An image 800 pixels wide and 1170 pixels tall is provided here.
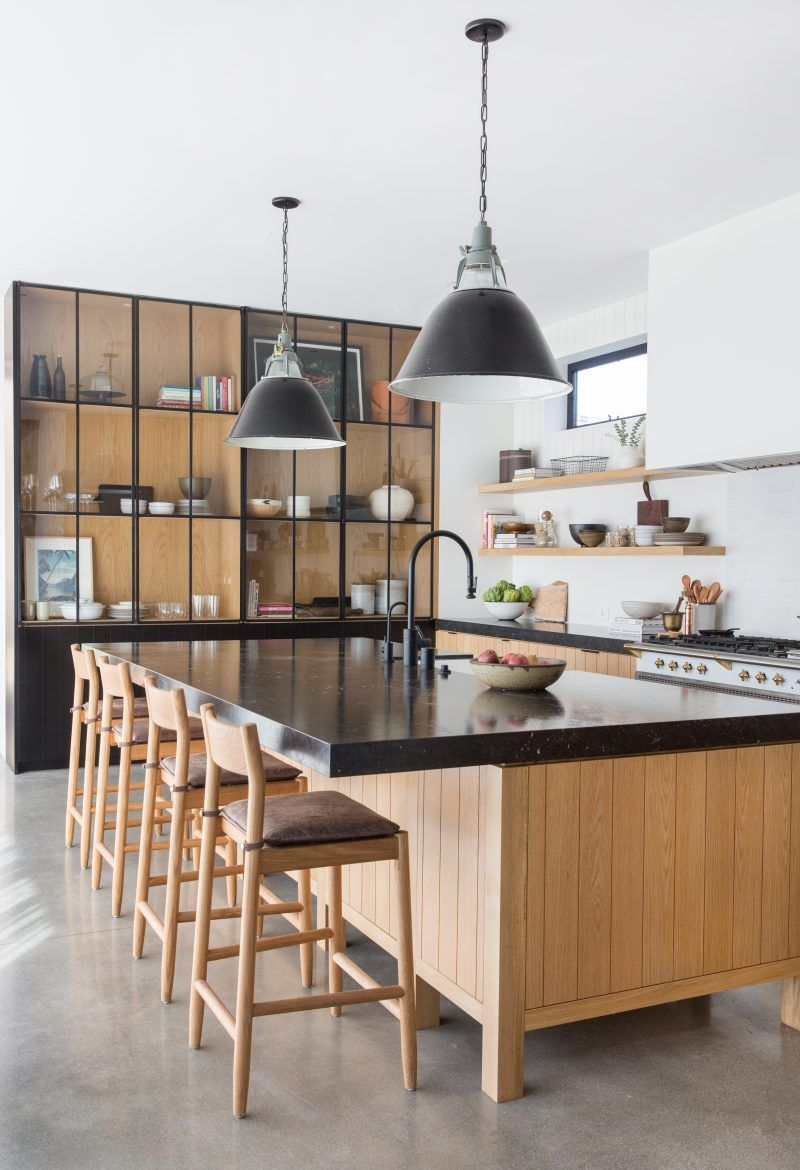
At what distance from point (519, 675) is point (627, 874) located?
0.64 metres

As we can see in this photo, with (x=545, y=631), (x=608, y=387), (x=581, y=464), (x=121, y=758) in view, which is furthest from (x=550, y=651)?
(x=121, y=758)

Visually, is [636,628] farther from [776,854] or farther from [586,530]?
[776,854]

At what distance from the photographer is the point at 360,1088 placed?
7.99ft

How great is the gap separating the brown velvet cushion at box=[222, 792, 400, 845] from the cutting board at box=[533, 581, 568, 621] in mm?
4325

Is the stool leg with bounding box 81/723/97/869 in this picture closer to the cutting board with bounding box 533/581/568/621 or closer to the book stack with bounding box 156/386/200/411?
the book stack with bounding box 156/386/200/411

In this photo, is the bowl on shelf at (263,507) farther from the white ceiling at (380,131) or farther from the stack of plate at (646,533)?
the stack of plate at (646,533)

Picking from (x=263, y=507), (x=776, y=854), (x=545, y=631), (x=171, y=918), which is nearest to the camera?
(x=776, y=854)

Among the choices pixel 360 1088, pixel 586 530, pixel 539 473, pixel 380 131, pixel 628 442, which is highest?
pixel 380 131

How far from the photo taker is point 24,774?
590cm

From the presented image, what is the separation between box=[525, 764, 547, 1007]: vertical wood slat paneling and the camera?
2.39m

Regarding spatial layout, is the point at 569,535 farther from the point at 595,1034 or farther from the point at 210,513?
the point at 595,1034

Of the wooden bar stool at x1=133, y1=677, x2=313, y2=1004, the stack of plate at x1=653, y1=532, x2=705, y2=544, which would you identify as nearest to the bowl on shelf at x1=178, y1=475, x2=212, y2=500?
the stack of plate at x1=653, y1=532, x2=705, y2=544

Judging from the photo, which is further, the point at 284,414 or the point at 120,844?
the point at 284,414

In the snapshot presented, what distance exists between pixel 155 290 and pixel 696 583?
11.6 feet
